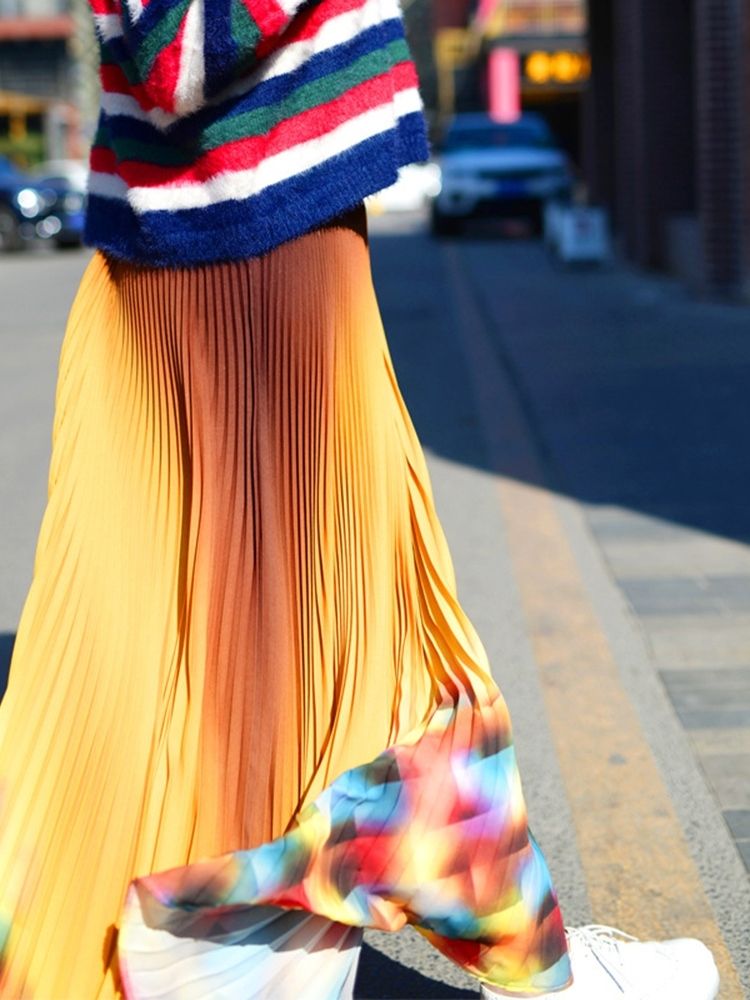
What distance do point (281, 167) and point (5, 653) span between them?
2.55 m

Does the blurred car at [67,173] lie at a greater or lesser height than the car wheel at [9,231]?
lesser

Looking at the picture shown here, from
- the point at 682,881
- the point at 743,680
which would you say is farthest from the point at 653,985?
the point at 743,680

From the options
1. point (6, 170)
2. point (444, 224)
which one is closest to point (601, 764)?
point (444, 224)

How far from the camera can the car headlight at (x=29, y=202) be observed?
2572 cm

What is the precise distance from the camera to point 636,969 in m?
2.53

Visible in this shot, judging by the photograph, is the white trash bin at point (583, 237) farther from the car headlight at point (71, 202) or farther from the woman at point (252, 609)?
the woman at point (252, 609)

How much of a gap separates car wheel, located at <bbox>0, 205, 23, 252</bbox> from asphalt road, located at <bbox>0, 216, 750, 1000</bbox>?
12.9 meters

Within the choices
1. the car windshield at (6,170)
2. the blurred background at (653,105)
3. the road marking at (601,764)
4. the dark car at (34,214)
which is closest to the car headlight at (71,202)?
the dark car at (34,214)

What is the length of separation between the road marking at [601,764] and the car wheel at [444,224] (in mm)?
18670

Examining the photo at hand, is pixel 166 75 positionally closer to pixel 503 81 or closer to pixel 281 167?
pixel 281 167

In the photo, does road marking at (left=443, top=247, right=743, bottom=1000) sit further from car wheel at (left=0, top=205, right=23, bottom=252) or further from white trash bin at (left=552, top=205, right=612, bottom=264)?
car wheel at (left=0, top=205, right=23, bottom=252)

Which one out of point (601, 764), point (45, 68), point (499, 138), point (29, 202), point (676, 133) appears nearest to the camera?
point (601, 764)

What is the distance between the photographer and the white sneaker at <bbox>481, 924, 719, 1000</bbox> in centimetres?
246

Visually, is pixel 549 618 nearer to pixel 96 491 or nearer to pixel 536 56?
pixel 96 491
